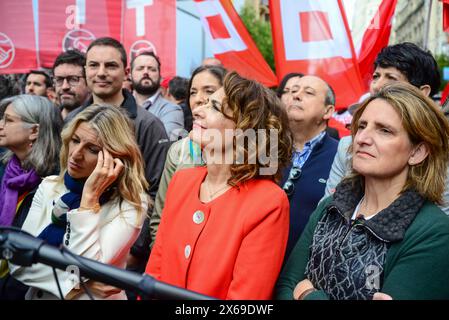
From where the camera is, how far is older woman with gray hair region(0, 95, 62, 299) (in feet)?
12.0

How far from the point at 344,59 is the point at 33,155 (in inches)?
128

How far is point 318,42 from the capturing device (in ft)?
19.0

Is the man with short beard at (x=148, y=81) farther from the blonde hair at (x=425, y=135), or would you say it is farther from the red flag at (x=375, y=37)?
the blonde hair at (x=425, y=135)

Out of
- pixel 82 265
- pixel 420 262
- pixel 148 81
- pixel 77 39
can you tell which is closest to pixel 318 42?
pixel 148 81

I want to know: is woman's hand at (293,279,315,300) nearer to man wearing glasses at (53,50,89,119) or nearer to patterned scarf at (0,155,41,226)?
patterned scarf at (0,155,41,226)

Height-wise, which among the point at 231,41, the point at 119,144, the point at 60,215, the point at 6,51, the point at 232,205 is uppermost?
the point at 231,41

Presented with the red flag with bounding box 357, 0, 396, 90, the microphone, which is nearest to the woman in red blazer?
the microphone

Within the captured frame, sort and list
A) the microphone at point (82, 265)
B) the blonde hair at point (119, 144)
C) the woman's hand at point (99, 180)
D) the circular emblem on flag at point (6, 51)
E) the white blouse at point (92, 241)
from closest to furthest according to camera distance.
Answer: the microphone at point (82, 265), the white blouse at point (92, 241), the woman's hand at point (99, 180), the blonde hair at point (119, 144), the circular emblem on flag at point (6, 51)

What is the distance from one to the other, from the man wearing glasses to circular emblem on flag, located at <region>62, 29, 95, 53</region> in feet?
3.29

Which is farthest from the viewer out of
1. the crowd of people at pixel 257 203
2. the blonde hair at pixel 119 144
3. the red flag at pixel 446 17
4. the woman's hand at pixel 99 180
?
the red flag at pixel 446 17

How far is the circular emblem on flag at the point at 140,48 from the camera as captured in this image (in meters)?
6.62

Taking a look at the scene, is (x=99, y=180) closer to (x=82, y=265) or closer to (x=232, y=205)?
(x=232, y=205)

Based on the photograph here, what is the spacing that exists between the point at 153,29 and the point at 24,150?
10.0 ft

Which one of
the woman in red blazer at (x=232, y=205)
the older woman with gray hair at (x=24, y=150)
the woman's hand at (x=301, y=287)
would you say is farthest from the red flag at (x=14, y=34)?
the woman's hand at (x=301, y=287)
